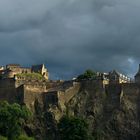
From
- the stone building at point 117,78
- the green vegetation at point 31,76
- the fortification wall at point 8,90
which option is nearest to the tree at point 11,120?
the fortification wall at point 8,90

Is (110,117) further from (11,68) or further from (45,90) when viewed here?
(11,68)

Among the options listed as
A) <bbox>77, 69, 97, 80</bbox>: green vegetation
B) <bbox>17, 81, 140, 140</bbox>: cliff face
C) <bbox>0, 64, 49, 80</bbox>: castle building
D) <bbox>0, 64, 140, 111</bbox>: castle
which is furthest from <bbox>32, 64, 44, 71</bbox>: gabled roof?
<bbox>17, 81, 140, 140</bbox>: cliff face

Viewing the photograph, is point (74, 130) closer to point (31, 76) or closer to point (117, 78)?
point (117, 78)

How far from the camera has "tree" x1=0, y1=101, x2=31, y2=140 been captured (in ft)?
341

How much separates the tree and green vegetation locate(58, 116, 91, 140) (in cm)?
615

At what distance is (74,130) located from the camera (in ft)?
342

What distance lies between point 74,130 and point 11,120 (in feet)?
31.3

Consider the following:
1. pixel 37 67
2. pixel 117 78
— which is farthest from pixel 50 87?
pixel 37 67

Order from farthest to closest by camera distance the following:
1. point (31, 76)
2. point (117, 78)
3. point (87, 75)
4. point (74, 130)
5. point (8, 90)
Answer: point (31, 76)
point (87, 75)
point (117, 78)
point (8, 90)
point (74, 130)

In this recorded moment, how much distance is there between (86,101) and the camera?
110938mm

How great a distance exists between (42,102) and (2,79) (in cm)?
870

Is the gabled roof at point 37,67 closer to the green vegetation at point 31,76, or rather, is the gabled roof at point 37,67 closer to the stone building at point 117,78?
the green vegetation at point 31,76

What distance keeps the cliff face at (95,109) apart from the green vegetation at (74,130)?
2474 millimetres

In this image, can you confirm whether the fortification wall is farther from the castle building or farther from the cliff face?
the castle building
